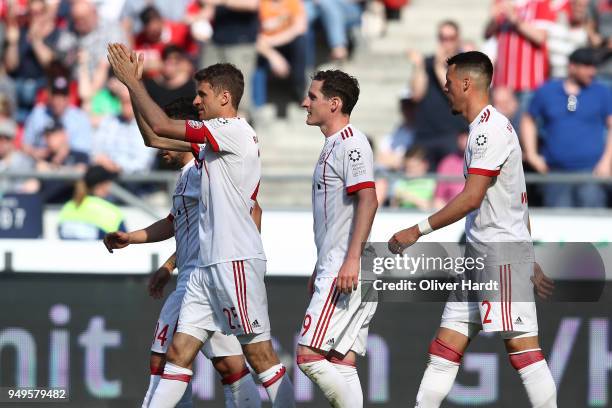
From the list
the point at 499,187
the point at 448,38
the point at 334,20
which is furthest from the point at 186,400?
the point at 334,20

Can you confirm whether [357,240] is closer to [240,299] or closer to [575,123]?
[240,299]

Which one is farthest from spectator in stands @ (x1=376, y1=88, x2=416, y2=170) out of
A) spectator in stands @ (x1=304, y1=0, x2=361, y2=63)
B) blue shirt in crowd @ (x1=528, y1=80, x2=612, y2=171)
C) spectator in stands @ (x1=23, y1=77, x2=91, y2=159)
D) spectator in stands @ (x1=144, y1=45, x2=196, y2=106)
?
spectator in stands @ (x1=23, y1=77, x2=91, y2=159)

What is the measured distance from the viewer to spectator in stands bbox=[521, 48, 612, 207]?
1220 centimetres

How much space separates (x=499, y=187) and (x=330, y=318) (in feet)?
4.11

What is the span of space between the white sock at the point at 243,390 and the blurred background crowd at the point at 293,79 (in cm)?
328

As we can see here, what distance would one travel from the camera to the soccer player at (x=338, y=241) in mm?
7875

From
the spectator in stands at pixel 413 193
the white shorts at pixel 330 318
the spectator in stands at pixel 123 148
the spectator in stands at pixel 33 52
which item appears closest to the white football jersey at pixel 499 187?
the white shorts at pixel 330 318

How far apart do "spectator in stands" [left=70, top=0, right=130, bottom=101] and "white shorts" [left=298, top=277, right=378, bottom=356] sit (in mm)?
7144

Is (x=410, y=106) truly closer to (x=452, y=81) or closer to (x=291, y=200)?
(x=291, y=200)

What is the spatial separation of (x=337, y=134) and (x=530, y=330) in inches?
64.1

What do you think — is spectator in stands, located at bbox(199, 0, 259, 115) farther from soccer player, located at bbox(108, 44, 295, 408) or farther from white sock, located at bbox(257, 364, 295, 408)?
white sock, located at bbox(257, 364, 295, 408)

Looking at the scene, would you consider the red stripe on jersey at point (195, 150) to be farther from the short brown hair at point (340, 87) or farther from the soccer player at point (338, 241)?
the short brown hair at point (340, 87)

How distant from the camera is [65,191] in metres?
12.3

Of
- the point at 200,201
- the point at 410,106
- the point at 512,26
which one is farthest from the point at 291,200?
the point at 200,201
